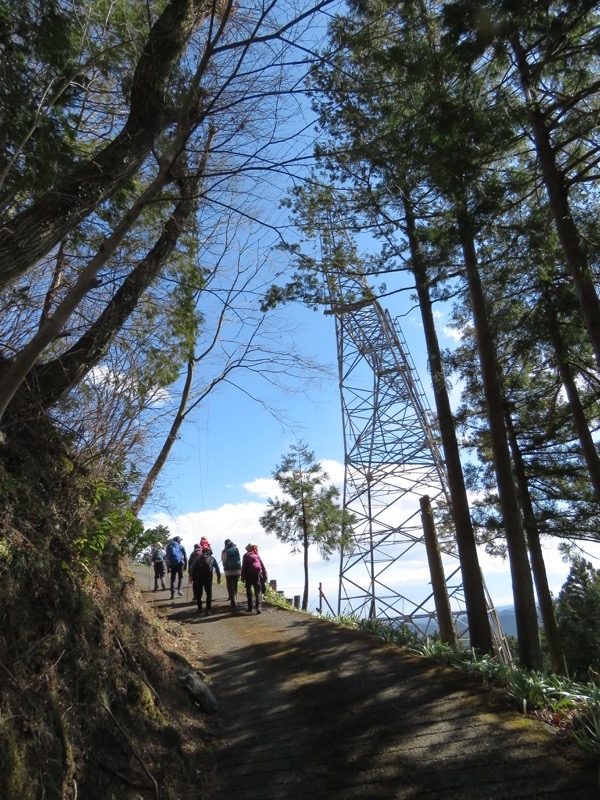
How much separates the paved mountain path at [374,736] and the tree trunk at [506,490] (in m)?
1.80

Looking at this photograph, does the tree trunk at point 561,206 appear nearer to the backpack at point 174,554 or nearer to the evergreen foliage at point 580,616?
the backpack at point 174,554

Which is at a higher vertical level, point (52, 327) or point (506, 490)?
point (52, 327)

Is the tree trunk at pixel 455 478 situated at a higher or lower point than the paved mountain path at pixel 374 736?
higher

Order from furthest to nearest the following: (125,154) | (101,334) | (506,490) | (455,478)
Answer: (455,478), (506,490), (101,334), (125,154)

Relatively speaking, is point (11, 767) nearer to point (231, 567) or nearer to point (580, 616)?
point (231, 567)

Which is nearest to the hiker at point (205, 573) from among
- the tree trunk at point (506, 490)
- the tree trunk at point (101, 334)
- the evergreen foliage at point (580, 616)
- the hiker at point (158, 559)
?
the hiker at point (158, 559)

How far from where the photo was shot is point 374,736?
4.52m

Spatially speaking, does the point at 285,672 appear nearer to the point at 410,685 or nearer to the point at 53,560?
the point at 410,685

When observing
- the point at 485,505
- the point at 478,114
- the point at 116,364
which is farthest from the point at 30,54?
the point at 485,505

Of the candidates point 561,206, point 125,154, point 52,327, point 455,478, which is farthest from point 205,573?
point 561,206

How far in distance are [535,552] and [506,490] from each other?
6178mm

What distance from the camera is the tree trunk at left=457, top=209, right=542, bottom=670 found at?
707cm

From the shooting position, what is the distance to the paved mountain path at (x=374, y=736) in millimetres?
3605

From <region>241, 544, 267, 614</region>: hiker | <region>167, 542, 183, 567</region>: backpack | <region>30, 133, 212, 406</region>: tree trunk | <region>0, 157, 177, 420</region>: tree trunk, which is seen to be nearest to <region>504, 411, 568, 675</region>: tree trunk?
<region>241, 544, 267, 614</region>: hiker
